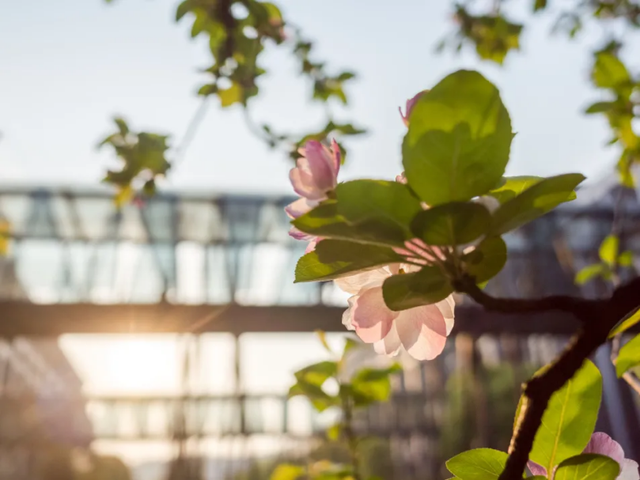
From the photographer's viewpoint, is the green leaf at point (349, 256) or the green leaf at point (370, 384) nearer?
the green leaf at point (349, 256)

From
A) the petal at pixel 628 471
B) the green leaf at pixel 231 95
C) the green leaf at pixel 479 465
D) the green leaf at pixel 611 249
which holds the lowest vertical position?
the petal at pixel 628 471

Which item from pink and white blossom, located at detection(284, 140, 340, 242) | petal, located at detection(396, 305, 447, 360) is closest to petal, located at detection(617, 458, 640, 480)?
petal, located at detection(396, 305, 447, 360)

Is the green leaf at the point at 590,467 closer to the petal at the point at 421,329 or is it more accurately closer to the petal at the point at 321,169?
the petal at the point at 421,329

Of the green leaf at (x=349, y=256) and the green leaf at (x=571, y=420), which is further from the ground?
the green leaf at (x=349, y=256)

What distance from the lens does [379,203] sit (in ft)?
0.89

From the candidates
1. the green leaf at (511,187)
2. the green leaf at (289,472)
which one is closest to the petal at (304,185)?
the green leaf at (511,187)

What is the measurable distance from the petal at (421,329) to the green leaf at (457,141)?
95mm

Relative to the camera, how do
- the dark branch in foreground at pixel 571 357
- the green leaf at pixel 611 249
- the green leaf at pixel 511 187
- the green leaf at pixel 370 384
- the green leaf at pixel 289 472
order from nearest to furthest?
1. the dark branch in foreground at pixel 571 357
2. the green leaf at pixel 511 187
3. the green leaf at pixel 370 384
4. the green leaf at pixel 289 472
5. the green leaf at pixel 611 249

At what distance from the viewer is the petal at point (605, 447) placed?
1.01 feet

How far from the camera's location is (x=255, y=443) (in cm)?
1191

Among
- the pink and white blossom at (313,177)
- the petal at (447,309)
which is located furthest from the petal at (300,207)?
the petal at (447,309)

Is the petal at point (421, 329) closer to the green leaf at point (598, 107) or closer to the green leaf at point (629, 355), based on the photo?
the green leaf at point (629, 355)

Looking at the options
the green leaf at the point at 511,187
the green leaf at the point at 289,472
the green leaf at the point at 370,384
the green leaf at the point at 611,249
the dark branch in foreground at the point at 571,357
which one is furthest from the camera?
the green leaf at the point at 611,249

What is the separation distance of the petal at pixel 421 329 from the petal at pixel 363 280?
3cm
